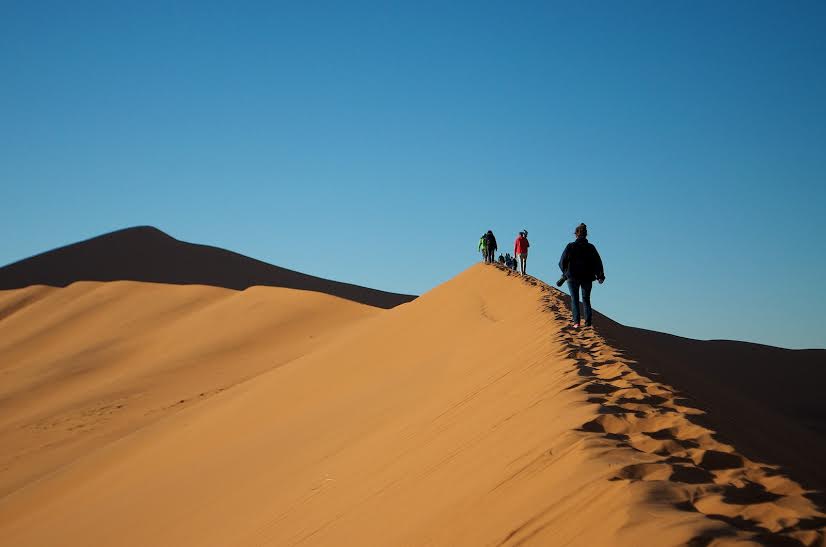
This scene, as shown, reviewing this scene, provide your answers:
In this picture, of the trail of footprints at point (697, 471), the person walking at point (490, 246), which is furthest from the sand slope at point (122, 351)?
the trail of footprints at point (697, 471)

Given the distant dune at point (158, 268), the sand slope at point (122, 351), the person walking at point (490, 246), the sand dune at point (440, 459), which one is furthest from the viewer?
the distant dune at point (158, 268)

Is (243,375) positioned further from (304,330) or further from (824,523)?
(824,523)

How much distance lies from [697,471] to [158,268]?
42.2 meters

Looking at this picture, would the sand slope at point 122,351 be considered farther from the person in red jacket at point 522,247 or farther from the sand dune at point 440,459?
the person in red jacket at point 522,247

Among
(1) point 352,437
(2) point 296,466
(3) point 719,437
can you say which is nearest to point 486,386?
(1) point 352,437

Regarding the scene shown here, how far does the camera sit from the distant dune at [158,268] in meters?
40.5

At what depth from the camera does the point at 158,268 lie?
4291cm

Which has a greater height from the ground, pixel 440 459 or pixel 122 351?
pixel 122 351

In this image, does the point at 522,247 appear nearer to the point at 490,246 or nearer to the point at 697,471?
the point at 490,246

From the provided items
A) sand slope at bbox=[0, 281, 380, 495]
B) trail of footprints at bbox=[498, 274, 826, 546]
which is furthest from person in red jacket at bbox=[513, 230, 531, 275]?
trail of footprints at bbox=[498, 274, 826, 546]

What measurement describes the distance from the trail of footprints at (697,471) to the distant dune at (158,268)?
32004mm

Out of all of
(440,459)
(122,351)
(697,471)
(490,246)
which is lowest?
(440,459)

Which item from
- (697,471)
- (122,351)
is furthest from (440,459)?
(122,351)

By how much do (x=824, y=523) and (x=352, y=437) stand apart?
6.37 meters
